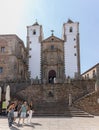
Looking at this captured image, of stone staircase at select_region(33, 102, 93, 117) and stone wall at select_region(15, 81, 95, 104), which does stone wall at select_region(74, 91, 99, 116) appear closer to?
stone staircase at select_region(33, 102, 93, 117)

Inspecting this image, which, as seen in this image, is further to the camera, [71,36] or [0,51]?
[71,36]

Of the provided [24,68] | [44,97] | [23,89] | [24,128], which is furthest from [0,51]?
[24,128]

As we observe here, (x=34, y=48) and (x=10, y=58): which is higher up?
(x=34, y=48)

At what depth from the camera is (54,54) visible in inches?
1732

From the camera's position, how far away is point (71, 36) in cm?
4388

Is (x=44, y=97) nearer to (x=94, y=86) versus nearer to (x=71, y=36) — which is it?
(x=94, y=86)

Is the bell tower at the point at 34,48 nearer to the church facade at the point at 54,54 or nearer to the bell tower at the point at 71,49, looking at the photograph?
the church facade at the point at 54,54

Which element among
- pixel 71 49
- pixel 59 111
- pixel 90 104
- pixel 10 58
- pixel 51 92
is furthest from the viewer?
pixel 71 49

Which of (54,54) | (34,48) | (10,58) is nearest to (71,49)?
(54,54)

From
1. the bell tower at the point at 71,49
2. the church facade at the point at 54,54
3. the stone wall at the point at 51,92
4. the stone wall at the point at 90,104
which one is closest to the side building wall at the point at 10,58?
the church facade at the point at 54,54

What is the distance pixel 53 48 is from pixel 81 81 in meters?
11.0

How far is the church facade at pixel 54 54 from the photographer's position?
42719 millimetres

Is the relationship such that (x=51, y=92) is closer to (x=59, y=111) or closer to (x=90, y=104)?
(x=90, y=104)

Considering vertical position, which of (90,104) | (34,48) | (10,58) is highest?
(34,48)
